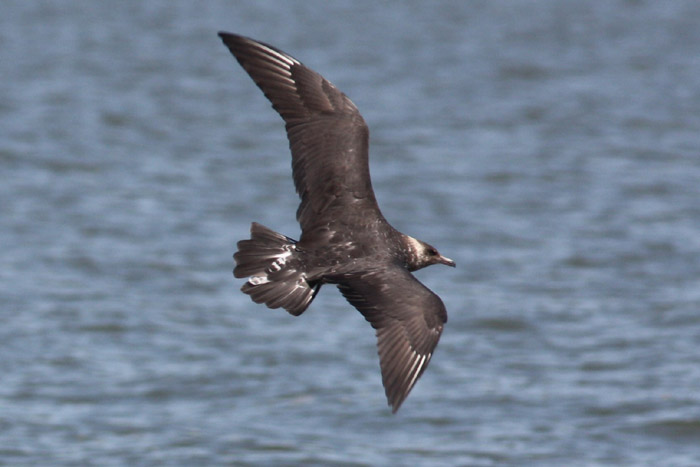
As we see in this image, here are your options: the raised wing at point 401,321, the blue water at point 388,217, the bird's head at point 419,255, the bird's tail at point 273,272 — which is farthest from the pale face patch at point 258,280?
the blue water at point 388,217

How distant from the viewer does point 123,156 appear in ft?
50.0

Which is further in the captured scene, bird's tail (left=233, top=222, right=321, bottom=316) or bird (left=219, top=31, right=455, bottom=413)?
bird's tail (left=233, top=222, right=321, bottom=316)

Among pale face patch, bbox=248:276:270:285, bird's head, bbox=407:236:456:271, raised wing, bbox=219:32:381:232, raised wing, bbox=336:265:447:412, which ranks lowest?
raised wing, bbox=336:265:447:412

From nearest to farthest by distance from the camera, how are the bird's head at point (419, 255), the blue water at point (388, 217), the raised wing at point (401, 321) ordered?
the raised wing at point (401, 321)
the bird's head at point (419, 255)
the blue water at point (388, 217)

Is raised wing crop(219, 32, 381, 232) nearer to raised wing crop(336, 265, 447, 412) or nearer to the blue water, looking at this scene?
raised wing crop(336, 265, 447, 412)

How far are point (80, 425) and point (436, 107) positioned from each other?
927 centimetres

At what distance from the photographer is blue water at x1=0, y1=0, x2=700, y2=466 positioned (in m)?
9.28

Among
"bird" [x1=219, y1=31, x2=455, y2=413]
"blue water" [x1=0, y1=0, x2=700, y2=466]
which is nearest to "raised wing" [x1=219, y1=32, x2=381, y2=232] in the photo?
"bird" [x1=219, y1=31, x2=455, y2=413]

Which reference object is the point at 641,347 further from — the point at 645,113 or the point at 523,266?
the point at 645,113

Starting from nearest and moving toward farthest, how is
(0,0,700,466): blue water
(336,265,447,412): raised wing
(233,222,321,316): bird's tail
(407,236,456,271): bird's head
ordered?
1. (336,265,447,412): raised wing
2. (233,222,321,316): bird's tail
3. (407,236,456,271): bird's head
4. (0,0,700,466): blue water

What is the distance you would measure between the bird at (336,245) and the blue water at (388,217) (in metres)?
3.19

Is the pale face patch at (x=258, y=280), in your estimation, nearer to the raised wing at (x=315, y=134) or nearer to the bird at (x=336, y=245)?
the bird at (x=336, y=245)

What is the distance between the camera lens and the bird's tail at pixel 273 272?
18.2ft

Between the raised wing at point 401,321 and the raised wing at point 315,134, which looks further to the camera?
the raised wing at point 315,134
